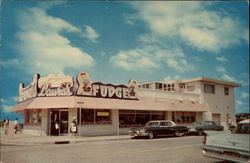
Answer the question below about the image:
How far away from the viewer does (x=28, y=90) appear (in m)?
24.2

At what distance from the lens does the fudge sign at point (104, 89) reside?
20.9 m

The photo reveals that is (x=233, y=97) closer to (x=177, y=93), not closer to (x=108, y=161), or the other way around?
(x=177, y=93)

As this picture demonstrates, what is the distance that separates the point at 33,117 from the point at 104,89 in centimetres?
826

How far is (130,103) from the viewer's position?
2345 cm

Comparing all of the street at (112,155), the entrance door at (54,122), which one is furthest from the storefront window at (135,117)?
the street at (112,155)

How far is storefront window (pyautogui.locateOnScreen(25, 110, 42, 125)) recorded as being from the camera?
22.6 metres

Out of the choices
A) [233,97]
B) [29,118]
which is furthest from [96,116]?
[233,97]

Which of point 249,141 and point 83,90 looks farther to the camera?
point 83,90

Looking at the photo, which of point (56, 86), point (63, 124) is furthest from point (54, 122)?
point (56, 86)

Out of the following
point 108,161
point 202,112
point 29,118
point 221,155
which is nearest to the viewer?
point 221,155

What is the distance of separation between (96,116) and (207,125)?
35.7 feet

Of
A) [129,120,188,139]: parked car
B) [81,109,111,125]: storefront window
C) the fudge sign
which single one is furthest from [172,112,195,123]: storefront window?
[81,109,111,125]: storefront window

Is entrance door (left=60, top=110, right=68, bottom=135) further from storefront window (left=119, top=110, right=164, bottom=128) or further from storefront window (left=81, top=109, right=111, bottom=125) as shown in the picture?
storefront window (left=119, top=110, right=164, bottom=128)

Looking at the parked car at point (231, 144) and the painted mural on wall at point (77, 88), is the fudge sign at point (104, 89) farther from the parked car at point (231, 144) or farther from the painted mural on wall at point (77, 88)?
the parked car at point (231, 144)
